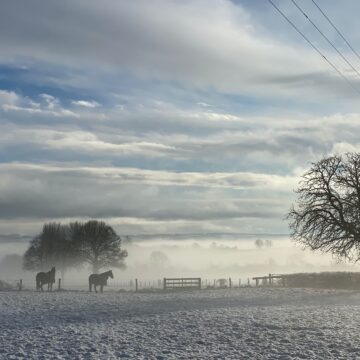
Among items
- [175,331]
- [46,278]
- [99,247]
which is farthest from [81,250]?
[175,331]

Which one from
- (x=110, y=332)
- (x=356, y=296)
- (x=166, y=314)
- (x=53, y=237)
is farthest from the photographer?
(x=53, y=237)

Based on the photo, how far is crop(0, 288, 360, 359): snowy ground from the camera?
1633 centimetres

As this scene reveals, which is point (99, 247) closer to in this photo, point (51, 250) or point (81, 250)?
point (81, 250)

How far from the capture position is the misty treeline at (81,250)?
74812 mm

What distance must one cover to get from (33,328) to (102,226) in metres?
56.3

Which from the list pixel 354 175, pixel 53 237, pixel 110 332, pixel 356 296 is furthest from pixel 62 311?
pixel 53 237

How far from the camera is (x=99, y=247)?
245 feet

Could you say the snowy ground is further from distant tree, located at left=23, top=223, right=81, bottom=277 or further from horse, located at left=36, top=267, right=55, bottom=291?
distant tree, located at left=23, top=223, right=81, bottom=277

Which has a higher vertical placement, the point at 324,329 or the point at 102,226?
the point at 102,226

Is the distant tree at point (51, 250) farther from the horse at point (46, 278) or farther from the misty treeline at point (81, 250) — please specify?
→ the horse at point (46, 278)

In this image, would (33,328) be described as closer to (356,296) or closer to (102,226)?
(356,296)

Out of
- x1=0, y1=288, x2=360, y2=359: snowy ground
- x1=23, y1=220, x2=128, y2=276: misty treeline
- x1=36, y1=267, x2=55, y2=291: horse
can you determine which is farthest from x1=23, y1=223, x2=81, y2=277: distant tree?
x1=0, y1=288, x2=360, y2=359: snowy ground

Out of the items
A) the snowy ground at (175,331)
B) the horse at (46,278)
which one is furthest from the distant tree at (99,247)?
the snowy ground at (175,331)

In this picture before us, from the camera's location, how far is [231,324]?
72.9ft
